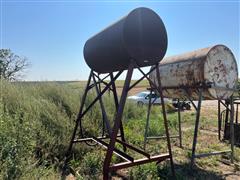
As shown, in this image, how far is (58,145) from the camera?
456 centimetres

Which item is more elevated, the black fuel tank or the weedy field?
the black fuel tank

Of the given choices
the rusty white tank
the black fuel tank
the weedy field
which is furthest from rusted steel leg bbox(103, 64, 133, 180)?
the rusty white tank

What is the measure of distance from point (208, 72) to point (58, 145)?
10.4ft

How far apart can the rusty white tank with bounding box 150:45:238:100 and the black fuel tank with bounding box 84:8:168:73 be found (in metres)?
1.15

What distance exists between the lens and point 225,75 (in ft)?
14.4

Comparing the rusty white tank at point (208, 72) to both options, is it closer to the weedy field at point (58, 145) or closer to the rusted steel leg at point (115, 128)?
the weedy field at point (58, 145)

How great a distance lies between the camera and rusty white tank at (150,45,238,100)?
418 centimetres

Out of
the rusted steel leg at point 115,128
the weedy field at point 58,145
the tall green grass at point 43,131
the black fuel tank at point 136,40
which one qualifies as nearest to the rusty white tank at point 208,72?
the black fuel tank at point 136,40

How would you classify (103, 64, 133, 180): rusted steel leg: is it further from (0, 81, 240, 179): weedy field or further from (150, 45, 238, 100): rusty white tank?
(150, 45, 238, 100): rusty white tank

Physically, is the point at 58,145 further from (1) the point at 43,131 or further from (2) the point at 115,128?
(2) the point at 115,128

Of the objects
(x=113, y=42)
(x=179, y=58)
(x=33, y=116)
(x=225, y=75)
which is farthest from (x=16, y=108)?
(x=225, y=75)

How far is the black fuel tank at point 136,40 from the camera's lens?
3178mm

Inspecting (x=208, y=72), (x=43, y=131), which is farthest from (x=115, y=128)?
(x=208, y=72)

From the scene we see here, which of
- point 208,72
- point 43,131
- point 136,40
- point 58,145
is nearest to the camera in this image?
point 136,40
